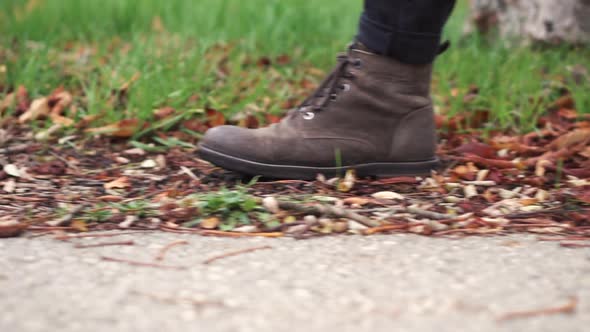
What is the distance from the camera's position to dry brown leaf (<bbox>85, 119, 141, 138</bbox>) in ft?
7.07

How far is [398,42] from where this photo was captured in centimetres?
173

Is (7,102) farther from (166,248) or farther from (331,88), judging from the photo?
(166,248)

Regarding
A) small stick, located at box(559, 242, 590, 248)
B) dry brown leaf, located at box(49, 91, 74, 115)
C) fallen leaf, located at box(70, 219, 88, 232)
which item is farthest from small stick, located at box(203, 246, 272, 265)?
dry brown leaf, located at box(49, 91, 74, 115)

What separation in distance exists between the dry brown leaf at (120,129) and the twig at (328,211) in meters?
0.80

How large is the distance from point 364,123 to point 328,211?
40cm

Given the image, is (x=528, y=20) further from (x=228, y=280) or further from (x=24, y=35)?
(x=228, y=280)

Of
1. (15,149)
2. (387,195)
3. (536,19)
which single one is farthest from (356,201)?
(536,19)

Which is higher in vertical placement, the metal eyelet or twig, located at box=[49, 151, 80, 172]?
the metal eyelet

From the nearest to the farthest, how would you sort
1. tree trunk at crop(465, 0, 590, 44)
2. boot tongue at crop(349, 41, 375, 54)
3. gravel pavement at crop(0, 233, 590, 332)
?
gravel pavement at crop(0, 233, 590, 332) → boot tongue at crop(349, 41, 375, 54) → tree trunk at crop(465, 0, 590, 44)

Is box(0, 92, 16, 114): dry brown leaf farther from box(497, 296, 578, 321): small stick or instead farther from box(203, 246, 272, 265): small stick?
box(497, 296, 578, 321): small stick

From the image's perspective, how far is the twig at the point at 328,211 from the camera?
1.49 meters

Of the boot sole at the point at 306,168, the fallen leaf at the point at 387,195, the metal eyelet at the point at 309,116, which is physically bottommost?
the fallen leaf at the point at 387,195

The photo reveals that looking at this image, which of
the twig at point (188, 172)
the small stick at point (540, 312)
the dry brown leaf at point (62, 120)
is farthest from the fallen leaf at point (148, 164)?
the small stick at point (540, 312)

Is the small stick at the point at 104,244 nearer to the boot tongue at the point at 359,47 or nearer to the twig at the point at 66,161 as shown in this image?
the twig at the point at 66,161
